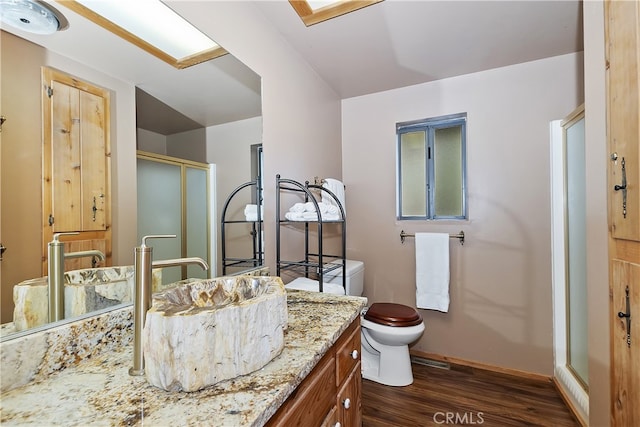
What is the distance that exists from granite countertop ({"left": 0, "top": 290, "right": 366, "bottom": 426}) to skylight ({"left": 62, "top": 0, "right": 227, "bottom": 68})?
3.09ft

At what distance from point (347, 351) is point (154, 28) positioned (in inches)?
53.8

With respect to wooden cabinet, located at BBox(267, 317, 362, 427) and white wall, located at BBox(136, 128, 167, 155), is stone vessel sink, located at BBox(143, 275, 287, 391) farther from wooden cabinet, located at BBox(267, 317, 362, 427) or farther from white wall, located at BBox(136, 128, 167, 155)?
white wall, located at BBox(136, 128, 167, 155)

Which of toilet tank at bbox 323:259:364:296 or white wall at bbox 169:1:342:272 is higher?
white wall at bbox 169:1:342:272

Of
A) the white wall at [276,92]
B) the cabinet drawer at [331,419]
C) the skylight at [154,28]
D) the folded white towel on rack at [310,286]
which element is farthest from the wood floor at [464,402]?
the skylight at [154,28]

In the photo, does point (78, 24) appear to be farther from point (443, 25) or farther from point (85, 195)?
point (443, 25)

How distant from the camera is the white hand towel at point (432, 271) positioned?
211 cm

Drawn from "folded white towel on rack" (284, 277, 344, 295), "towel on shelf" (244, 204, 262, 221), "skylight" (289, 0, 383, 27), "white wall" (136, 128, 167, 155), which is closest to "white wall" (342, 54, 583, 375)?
"folded white towel on rack" (284, 277, 344, 295)

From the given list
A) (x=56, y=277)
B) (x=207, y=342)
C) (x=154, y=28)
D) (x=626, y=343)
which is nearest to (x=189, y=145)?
(x=154, y=28)

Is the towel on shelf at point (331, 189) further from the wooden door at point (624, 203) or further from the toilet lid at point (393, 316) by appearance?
the wooden door at point (624, 203)

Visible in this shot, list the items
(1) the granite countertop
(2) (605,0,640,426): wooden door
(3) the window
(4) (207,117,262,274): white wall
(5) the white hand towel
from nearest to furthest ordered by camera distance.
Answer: (1) the granite countertop, (2) (605,0,640,426): wooden door, (4) (207,117,262,274): white wall, (5) the white hand towel, (3) the window

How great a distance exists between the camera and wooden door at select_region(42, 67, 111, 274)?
66cm

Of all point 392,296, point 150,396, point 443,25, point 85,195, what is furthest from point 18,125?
point 392,296

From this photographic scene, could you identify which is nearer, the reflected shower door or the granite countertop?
the granite countertop

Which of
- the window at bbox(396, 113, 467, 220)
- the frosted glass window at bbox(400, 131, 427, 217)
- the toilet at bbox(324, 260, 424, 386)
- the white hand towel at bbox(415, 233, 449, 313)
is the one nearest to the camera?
the toilet at bbox(324, 260, 424, 386)
